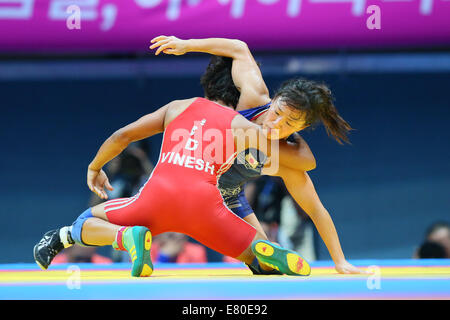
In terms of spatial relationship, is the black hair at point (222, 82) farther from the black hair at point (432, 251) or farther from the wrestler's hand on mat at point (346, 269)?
the black hair at point (432, 251)

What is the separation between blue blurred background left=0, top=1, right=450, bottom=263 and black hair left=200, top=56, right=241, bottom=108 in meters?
1.97

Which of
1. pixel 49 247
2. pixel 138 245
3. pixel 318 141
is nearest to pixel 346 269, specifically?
pixel 138 245

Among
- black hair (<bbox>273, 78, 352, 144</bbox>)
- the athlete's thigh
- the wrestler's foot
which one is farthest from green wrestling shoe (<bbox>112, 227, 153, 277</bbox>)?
black hair (<bbox>273, 78, 352, 144</bbox>)

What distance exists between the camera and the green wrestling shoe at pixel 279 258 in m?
2.38

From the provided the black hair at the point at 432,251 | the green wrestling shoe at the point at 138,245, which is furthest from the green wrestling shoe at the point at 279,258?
the black hair at the point at 432,251

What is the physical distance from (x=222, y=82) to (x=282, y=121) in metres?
0.64

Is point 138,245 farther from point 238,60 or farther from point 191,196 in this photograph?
point 238,60

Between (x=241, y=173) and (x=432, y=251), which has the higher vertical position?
(x=241, y=173)

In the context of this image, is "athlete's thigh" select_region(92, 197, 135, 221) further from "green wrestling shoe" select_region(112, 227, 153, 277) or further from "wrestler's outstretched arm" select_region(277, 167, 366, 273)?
"wrestler's outstretched arm" select_region(277, 167, 366, 273)

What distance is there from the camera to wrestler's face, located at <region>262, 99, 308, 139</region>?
8.14 ft

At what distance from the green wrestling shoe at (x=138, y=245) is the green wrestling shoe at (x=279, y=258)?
395 mm

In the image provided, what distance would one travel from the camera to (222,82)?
3041 mm

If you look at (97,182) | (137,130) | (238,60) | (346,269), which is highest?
(238,60)
